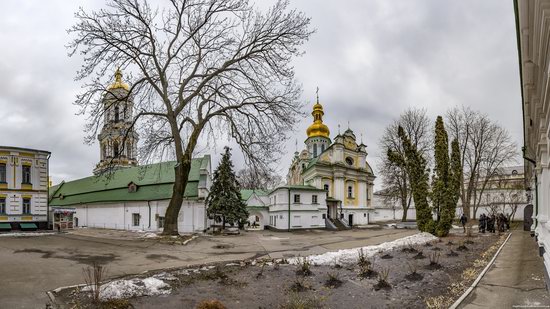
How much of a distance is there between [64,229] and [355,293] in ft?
91.7

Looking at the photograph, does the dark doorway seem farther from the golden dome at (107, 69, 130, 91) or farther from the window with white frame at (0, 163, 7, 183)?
the window with white frame at (0, 163, 7, 183)

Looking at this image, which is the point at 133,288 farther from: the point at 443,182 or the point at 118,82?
the point at 118,82

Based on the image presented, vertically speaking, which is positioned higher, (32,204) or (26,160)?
(26,160)

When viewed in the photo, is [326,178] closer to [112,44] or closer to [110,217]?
[110,217]

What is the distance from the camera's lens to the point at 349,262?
1222cm

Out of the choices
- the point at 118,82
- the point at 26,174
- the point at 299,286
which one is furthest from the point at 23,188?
the point at 299,286

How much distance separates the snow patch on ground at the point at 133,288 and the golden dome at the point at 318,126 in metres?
47.4

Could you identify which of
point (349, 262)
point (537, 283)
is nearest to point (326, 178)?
point (349, 262)

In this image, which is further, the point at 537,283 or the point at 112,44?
the point at 112,44

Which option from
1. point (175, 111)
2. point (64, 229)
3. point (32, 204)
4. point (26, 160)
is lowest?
point (64, 229)

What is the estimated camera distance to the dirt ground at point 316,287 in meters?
7.64

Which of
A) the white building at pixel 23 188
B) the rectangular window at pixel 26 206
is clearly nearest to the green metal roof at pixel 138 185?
the white building at pixel 23 188

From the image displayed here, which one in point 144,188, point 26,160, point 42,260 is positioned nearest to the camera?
point 42,260

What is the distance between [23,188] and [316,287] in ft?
90.7
